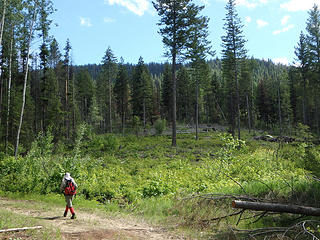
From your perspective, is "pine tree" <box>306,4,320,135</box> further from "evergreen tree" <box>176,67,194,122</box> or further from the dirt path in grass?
the dirt path in grass

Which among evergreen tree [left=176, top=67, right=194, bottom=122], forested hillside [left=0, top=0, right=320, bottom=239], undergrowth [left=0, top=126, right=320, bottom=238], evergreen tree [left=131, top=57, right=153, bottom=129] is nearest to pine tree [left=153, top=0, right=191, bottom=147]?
forested hillside [left=0, top=0, right=320, bottom=239]

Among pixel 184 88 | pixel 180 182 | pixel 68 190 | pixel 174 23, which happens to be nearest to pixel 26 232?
pixel 68 190

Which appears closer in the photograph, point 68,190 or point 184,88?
point 68,190

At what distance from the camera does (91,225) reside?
19.0 feet

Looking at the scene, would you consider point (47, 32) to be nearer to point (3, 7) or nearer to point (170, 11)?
point (3, 7)

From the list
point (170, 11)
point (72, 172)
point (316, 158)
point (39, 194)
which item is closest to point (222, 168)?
point (316, 158)

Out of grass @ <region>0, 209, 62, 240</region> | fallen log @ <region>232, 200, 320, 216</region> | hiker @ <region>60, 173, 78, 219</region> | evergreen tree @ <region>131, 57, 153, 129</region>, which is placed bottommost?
grass @ <region>0, 209, 62, 240</region>

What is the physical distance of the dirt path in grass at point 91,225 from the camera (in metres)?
4.96

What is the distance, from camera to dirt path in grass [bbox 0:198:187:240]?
16.3 ft

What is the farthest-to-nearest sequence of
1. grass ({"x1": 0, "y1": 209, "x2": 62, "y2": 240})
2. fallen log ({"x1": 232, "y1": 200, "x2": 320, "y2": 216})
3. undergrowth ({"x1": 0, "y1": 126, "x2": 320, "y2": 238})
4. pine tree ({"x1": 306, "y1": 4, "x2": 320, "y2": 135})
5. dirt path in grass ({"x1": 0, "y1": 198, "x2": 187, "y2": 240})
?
1. pine tree ({"x1": 306, "y1": 4, "x2": 320, "y2": 135})
2. undergrowth ({"x1": 0, "y1": 126, "x2": 320, "y2": 238})
3. dirt path in grass ({"x1": 0, "y1": 198, "x2": 187, "y2": 240})
4. grass ({"x1": 0, "y1": 209, "x2": 62, "y2": 240})
5. fallen log ({"x1": 232, "y1": 200, "x2": 320, "y2": 216})

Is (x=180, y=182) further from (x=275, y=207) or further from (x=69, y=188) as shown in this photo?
(x=275, y=207)

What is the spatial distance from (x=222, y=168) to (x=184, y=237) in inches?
211

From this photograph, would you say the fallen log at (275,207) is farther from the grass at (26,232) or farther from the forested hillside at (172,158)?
the grass at (26,232)

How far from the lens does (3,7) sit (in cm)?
1522
